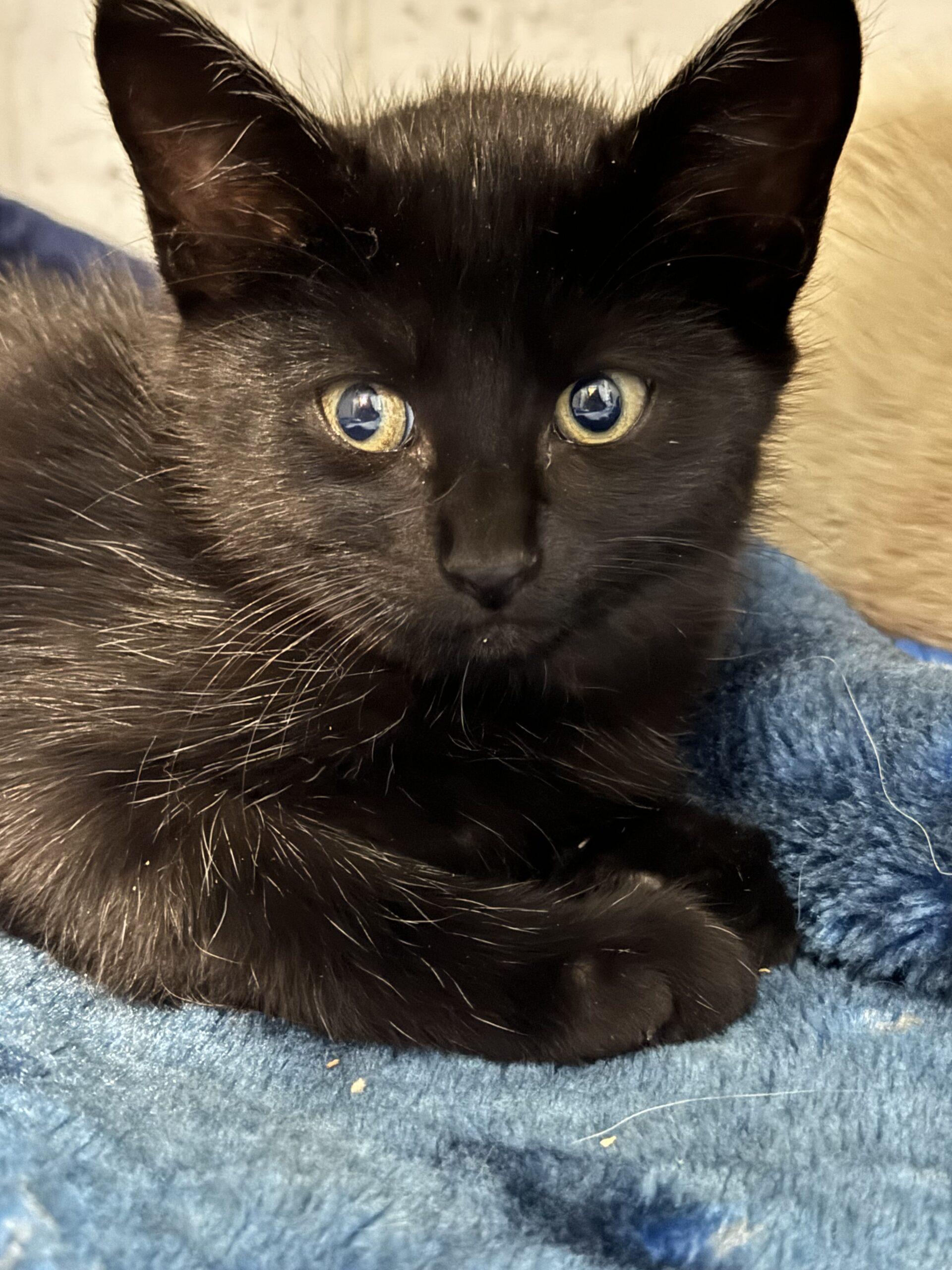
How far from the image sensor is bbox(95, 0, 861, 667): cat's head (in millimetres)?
771

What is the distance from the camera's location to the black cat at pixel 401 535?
0.78 m

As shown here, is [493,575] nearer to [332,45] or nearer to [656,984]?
[656,984]

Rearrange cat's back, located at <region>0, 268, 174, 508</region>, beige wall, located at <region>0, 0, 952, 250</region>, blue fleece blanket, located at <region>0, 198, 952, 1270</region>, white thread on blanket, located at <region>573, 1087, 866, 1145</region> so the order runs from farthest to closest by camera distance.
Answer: beige wall, located at <region>0, 0, 952, 250</region> → cat's back, located at <region>0, 268, 174, 508</region> → white thread on blanket, located at <region>573, 1087, 866, 1145</region> → blue fleece blanket, located at <region>0, 198, 952, 1270</region>

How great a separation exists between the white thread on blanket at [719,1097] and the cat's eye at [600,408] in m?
0.44

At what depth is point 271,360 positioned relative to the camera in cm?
83

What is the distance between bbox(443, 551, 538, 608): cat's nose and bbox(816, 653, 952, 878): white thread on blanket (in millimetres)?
392

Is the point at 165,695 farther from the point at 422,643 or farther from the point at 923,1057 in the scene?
the point at 923,1057

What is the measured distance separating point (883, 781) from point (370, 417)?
1.68 feet

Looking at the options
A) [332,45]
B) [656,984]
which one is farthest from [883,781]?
[332,45]

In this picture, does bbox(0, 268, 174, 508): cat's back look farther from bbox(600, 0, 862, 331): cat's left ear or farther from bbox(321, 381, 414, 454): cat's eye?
bbox(600, 0, 862, 331): cat's left ear

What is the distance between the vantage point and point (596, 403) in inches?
31.8

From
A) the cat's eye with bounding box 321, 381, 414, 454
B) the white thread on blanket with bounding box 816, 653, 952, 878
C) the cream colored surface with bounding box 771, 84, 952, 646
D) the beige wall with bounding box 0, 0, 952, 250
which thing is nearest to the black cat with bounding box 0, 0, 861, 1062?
the cat's eye with bounding box 321, 381, 414, 454

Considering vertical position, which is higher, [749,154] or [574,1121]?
[749,154]

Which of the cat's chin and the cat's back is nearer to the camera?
the cat's chin
